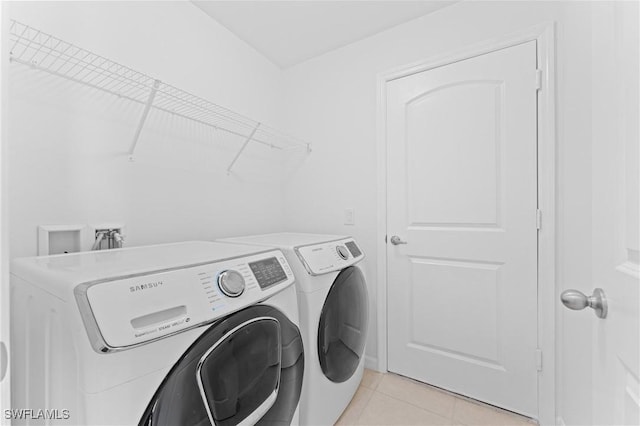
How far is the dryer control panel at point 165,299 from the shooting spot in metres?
0.65

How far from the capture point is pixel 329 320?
1416 mm

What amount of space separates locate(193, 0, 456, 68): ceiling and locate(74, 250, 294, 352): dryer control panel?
5.31 feet

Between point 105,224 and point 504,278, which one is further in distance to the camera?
point 504,278

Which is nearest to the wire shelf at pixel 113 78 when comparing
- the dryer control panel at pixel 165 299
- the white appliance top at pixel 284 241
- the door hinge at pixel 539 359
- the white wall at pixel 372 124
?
the white wall at pixel 372 124

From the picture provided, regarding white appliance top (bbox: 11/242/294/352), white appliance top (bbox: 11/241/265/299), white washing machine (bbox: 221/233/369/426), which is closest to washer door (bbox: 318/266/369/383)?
white washing machine (bbox: 221/233/369/426)

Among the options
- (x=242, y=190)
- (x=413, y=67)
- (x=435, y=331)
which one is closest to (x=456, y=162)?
(x=413, y=67)

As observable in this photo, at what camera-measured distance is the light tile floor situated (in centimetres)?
156

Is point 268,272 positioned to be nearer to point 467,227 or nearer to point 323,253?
point 323,253

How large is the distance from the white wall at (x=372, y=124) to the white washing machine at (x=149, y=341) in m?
1.10

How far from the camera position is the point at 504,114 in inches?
65.1

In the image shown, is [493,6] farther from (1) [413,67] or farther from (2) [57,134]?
(2) [57,134]

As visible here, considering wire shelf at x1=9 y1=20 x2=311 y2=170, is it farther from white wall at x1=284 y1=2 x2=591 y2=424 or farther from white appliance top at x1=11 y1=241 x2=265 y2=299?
white appliance top at x1=11 y1=241 x2=265 y2=299

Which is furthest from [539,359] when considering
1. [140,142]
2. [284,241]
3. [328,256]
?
[140,142]

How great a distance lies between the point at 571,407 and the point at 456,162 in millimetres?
1242
